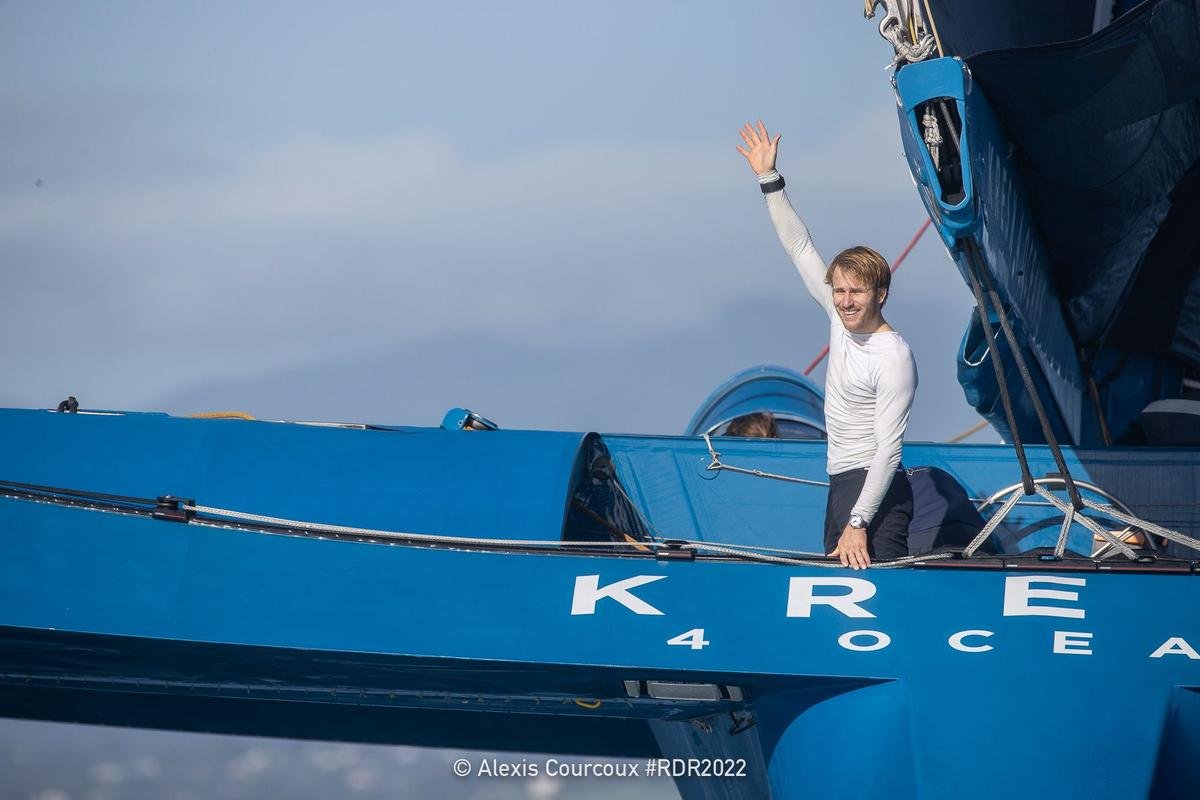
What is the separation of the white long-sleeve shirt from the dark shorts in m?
0.05

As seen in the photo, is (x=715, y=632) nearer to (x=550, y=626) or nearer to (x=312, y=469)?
(x=550, y=626)

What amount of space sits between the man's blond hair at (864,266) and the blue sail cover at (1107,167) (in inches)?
46.4

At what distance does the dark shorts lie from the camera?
4.17 metres

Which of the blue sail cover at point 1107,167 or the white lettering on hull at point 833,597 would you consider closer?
the white lettering on hull at point 833,597

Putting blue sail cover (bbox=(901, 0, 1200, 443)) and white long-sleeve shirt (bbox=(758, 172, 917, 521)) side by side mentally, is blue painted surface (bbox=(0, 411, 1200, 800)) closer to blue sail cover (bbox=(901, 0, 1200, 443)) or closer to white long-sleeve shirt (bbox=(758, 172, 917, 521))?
white long-sleeve shirt (bbox=(758, 172, 917, 521))

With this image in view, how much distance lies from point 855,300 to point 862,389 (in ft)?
0.85

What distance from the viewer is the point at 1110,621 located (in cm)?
375

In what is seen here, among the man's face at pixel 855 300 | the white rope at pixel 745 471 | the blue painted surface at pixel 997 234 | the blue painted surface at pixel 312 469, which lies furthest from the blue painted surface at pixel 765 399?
the man's face at pixel 855 300

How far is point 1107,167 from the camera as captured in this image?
5652 millimetres

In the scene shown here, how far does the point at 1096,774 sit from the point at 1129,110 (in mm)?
2572

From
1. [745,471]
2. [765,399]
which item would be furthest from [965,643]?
[765,399]

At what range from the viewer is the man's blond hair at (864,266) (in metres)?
3.98


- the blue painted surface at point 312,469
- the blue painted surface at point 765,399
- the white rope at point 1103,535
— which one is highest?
the blue painted surface at point 765,399

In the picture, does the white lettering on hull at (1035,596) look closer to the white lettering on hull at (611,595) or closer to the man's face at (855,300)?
the man's face at (855,300)
